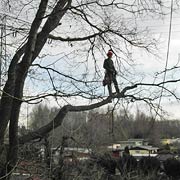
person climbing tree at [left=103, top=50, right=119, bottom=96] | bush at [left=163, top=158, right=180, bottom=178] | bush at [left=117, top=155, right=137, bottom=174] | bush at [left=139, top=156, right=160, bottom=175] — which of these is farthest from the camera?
bush at [left=163, top=158, right=180, bottom=178]

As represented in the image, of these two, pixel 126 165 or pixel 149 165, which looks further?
pixel 149 165

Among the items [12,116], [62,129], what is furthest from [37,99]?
[62,129]

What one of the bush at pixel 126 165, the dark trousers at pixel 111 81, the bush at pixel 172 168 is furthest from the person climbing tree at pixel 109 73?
the bush at pixel 172 168

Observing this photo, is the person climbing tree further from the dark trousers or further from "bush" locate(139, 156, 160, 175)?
"bush" locate(139, 156, 160, 175)

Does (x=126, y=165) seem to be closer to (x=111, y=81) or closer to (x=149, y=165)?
(x=149, y=165)

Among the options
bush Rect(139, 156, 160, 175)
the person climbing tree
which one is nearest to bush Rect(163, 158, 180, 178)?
bush Rect(139, 156, 160, 175)

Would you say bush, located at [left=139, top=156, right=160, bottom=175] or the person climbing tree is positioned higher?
the person climbing tree

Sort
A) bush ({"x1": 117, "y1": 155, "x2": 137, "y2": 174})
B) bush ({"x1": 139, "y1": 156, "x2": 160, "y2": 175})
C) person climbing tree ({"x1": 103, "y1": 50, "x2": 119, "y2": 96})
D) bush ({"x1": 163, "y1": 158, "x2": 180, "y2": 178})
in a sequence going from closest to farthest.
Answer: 1. person climbing tree ({"x1": 103, "y1": 50, "x2": 119, "y2": 96})
2. bush ({"x1": 117, "y1": 155, "x2": 137, "y2": 174})
3. bush ({"x1": 139, "y1": 156, "x2": 160, "y2": 175})
4. bush ({"x1": 163, "y1": 158, "x2": 180, "y2": 178})

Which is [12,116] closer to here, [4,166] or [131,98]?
[4,166]

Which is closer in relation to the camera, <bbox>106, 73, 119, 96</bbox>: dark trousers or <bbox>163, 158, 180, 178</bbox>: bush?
<bbox>106, 73, 119, 96</bbox>: dark trousers

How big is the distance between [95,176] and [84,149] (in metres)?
0.72

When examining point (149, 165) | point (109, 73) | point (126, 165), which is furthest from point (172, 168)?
point (109, 73)

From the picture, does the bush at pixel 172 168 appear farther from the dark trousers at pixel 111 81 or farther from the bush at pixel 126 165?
the dark trousers at pixel 111 81

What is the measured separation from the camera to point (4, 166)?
9.23 meters
